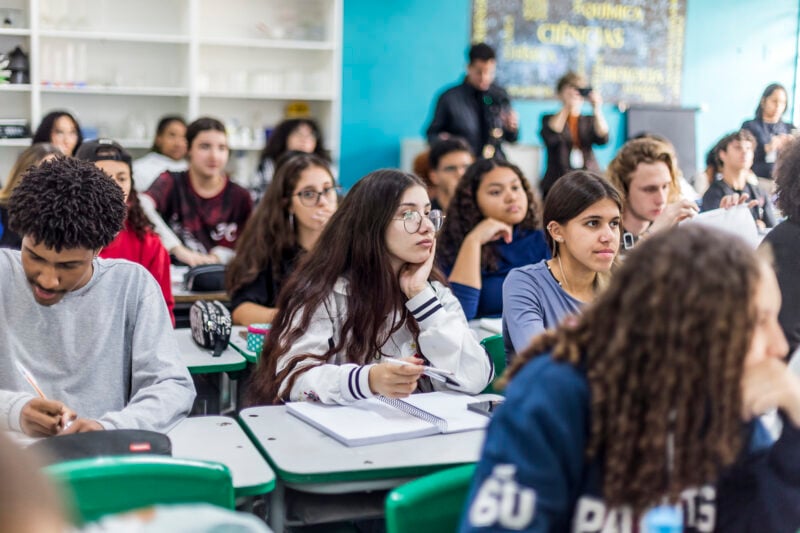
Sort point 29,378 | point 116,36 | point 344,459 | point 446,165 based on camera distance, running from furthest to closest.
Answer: point 116,36 → point 446,165 → point 29,378 → point 344,459

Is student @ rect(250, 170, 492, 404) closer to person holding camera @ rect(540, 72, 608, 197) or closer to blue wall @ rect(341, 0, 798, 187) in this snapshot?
person holding camera @ rect(540, 72, 608, 197)

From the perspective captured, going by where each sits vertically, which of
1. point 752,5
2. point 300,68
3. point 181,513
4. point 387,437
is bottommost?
point 387,437

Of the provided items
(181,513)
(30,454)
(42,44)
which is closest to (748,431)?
(181,513)

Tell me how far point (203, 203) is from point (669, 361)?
12.7ft

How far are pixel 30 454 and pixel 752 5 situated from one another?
836cm

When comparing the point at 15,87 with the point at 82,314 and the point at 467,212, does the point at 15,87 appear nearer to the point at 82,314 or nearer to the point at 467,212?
the point at 467,212

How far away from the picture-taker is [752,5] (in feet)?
26.4

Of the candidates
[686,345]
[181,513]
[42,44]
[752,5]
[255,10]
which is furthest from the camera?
[752,5]

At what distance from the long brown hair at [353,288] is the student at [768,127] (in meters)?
2.09

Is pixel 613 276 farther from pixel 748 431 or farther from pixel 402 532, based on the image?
pixel 402 532

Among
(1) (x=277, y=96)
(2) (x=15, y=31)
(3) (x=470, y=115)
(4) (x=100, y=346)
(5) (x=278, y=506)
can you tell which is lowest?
(5) (x=278, y=506)

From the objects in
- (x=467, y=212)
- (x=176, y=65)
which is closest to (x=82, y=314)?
(x=467, y=212)

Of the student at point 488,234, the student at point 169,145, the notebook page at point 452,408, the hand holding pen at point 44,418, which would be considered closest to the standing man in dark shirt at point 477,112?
the student at point 169,145

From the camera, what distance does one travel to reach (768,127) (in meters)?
4.31
